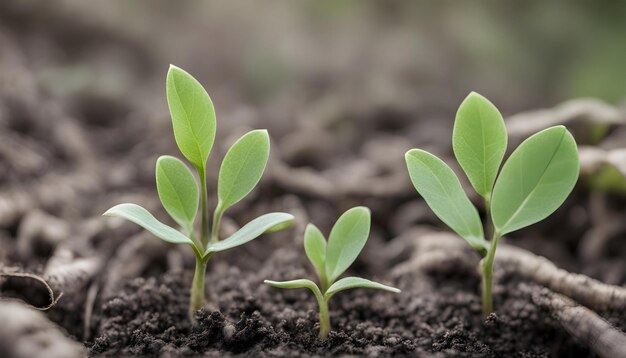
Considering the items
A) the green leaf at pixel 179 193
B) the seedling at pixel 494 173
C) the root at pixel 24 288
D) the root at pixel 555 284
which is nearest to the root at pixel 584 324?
the root at pixel 555 284

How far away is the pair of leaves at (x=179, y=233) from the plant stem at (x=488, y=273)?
0.79ft

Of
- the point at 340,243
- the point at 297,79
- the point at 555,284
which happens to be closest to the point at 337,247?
the point at 340,243

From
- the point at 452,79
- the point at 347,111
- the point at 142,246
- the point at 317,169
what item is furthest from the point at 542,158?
the point at 452,79

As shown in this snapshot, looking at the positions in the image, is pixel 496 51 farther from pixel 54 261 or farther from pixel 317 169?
pixel 54 261

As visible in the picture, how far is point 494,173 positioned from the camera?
68 centimetres

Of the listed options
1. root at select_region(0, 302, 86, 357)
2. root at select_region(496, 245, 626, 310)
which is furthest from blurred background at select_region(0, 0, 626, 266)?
root at select_region(0, 302, 86, 357)

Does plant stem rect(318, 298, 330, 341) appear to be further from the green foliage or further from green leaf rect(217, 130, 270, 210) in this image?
green leaf rect(217, 130, 270, 210)

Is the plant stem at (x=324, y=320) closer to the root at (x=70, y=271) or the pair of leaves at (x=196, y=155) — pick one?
the pair of leaves at (x=196, y=155)

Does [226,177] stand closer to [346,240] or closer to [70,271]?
[346,240]

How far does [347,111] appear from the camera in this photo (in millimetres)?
1719

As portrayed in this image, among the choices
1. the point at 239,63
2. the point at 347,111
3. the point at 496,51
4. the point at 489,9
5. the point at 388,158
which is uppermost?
the point at 239,63

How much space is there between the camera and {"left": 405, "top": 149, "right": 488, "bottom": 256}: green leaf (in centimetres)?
68

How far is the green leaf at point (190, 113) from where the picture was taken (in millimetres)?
660

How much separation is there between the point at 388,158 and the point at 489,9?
35.3 inches
